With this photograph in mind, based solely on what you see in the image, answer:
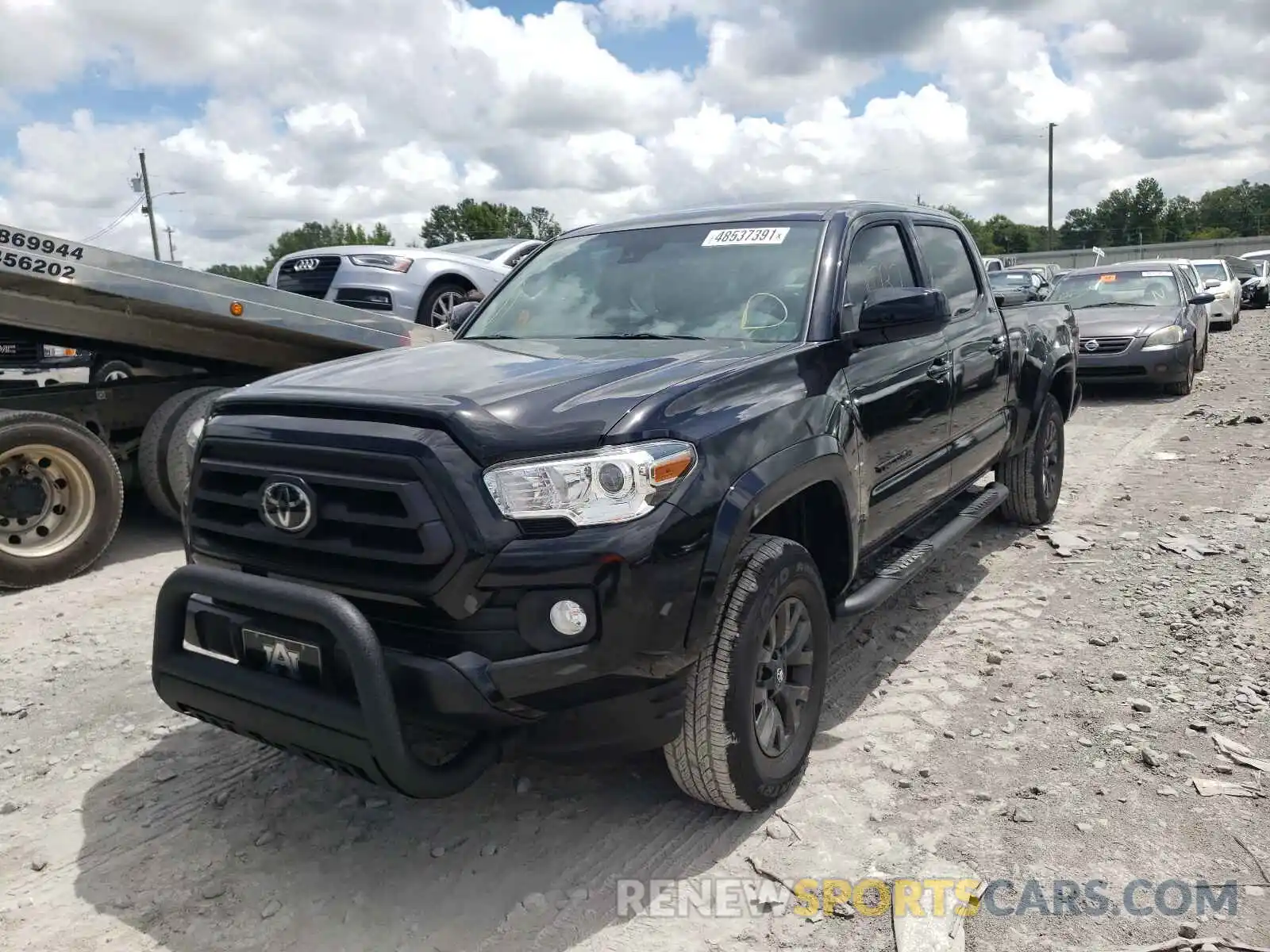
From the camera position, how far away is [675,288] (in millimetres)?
3969

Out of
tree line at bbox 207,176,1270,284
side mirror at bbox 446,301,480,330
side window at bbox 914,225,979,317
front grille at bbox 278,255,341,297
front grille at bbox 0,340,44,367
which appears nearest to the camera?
side mirror at bbox 446,301,480,330

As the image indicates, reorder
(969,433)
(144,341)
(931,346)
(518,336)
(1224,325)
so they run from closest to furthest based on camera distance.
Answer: (518,336) → (931,346) → (969,433) → (144,341) → (1224,325)

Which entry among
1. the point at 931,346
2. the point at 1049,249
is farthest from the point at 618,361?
the point at 1049,249

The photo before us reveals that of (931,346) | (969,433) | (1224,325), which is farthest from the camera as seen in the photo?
(1224,325)

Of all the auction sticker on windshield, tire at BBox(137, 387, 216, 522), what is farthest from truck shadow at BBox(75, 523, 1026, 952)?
tire at BBox(137, 387, 216, 522)

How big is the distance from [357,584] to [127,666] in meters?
2.55

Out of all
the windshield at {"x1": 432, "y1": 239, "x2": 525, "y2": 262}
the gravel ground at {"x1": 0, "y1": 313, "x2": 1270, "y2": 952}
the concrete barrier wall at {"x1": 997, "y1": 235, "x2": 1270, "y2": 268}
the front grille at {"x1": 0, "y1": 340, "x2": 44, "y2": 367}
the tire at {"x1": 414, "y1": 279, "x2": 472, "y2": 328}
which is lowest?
the gravel ground at {"x1": 0, "y1": 313, "x2": 1270, "y2": 952}

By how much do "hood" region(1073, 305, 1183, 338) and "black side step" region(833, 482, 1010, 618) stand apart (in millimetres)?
7669

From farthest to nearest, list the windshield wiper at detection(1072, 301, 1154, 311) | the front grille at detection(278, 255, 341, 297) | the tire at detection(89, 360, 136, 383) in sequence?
the windshield wiper at detection(1072, 301, 1154, 311) < the front grille at detection(278, 255, 341, 297) < the tire at detection(89, 360, 136, 383)

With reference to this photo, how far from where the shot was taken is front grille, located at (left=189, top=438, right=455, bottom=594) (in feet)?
8.59

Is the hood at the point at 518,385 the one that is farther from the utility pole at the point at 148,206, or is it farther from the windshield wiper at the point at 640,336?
the utility pole at the point at 148,206

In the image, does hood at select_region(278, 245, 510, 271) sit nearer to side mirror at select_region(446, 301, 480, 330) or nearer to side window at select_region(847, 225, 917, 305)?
side mirror at select_region(446, 301, 480, 330)

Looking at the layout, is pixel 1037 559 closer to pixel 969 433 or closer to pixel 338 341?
pixel 969 433

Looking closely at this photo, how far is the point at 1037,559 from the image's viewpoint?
238 inches
